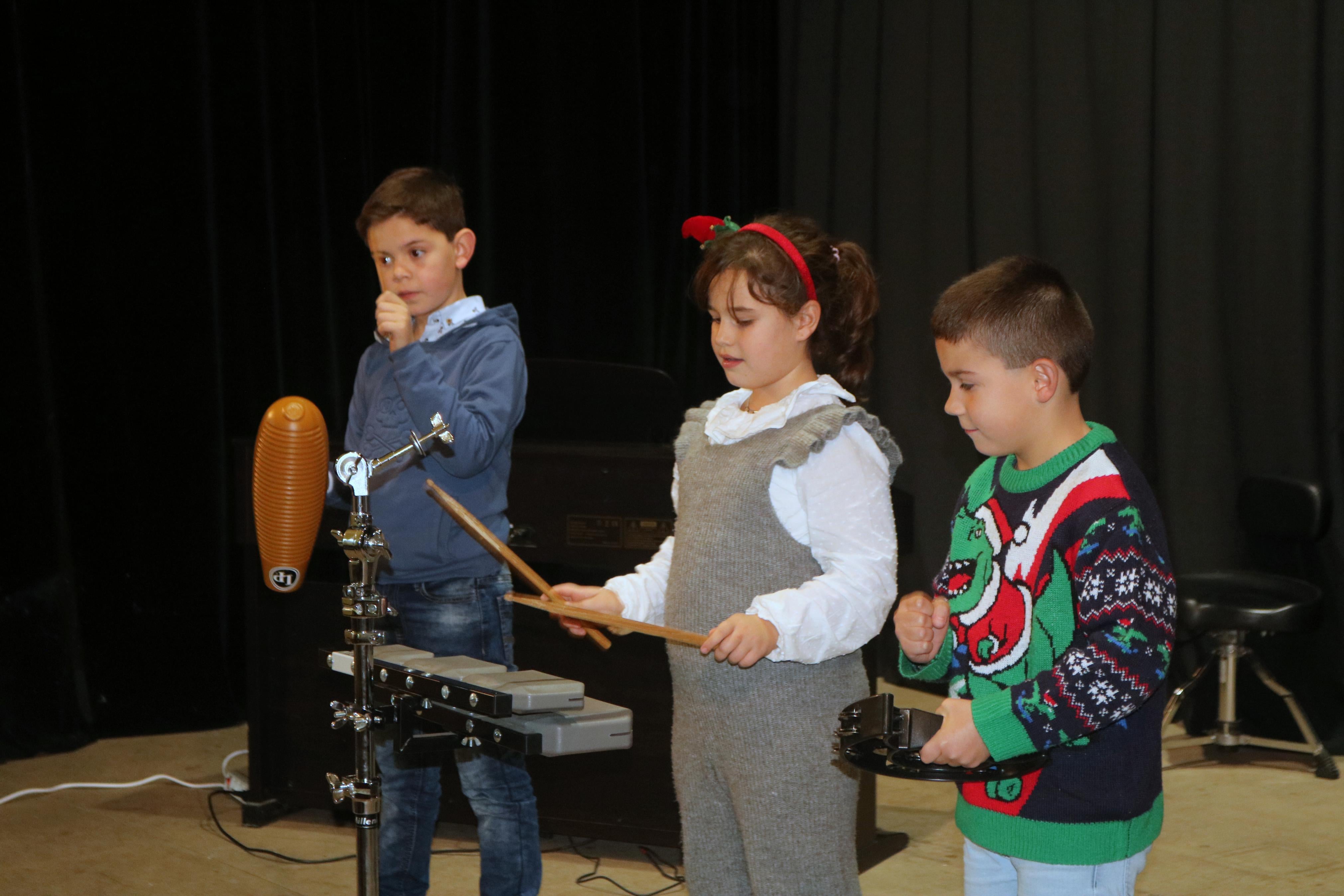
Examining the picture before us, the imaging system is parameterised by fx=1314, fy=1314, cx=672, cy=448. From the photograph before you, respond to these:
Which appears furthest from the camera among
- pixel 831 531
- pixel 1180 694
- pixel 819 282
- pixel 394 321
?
pixel 1180 694

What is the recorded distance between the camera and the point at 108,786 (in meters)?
3.29

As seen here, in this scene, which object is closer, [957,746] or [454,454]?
[957,746]

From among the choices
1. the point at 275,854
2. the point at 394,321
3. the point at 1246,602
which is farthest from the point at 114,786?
the point at 1246,602

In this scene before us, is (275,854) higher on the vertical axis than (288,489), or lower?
lower

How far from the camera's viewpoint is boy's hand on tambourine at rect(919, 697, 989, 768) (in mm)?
1244

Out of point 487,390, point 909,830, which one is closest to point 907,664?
point 487,390

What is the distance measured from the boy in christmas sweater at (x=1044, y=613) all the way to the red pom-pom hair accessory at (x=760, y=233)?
25cm

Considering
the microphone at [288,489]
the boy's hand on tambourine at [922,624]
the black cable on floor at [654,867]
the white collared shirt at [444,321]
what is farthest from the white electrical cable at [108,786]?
the boy's hand on tambourine at [922,624]

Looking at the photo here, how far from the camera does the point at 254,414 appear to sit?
3965mm

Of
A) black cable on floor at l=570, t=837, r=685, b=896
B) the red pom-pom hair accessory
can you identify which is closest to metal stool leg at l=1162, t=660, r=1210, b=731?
black cable on floor at l=570, t=837, r=685, b=896

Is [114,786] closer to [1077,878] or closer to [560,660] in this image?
[560,660]

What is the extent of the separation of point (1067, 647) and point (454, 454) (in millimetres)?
988

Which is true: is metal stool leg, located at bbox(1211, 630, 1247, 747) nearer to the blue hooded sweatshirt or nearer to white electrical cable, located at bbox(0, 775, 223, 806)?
the blue hooded sweatshirt

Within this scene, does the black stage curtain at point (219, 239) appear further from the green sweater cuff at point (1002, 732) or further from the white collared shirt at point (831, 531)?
the green sweater cuff at point (1002, 732)
